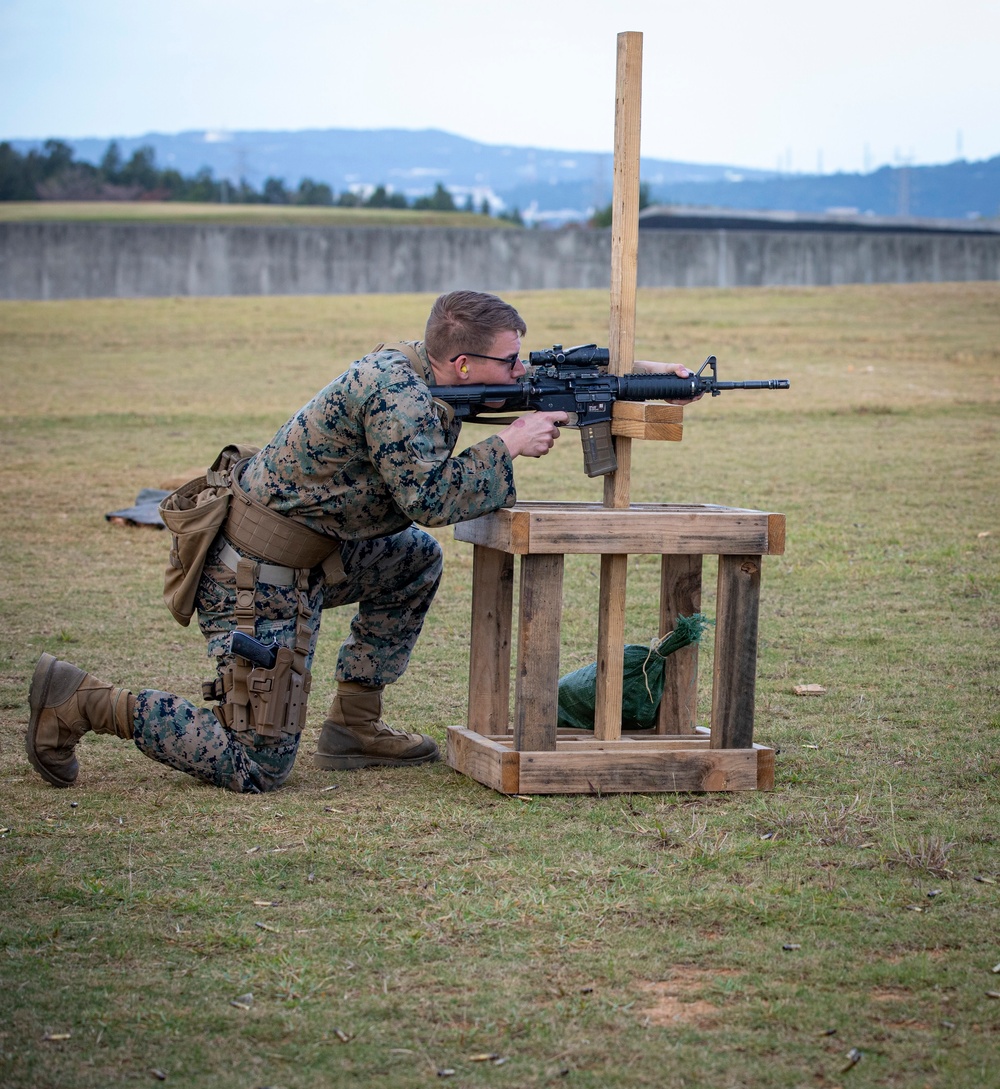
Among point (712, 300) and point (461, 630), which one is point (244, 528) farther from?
point (712, 300)

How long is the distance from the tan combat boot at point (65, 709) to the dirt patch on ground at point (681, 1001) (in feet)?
7.06

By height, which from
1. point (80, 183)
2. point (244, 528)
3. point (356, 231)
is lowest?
point (244, 528)

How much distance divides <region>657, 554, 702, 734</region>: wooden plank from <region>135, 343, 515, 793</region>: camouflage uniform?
865 mm

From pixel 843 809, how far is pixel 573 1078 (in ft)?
6.37

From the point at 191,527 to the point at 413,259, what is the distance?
28648 mm

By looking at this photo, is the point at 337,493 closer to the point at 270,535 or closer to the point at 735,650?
the point at 270,535

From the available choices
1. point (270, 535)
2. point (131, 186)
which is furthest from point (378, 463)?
point (131, 186)

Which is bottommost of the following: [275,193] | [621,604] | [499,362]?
[621,604]

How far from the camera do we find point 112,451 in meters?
13.8

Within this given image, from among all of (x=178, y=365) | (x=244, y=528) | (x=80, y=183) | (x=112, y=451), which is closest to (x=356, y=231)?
(x=178, y=365)

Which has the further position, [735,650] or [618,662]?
[618,662]

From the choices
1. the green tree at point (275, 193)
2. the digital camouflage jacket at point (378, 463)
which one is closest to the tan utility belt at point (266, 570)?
the digital camouflage jacket at point (378, 463)

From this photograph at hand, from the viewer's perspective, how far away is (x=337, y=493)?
4.79m

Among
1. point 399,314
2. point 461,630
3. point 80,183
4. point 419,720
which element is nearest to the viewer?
point 419,720
